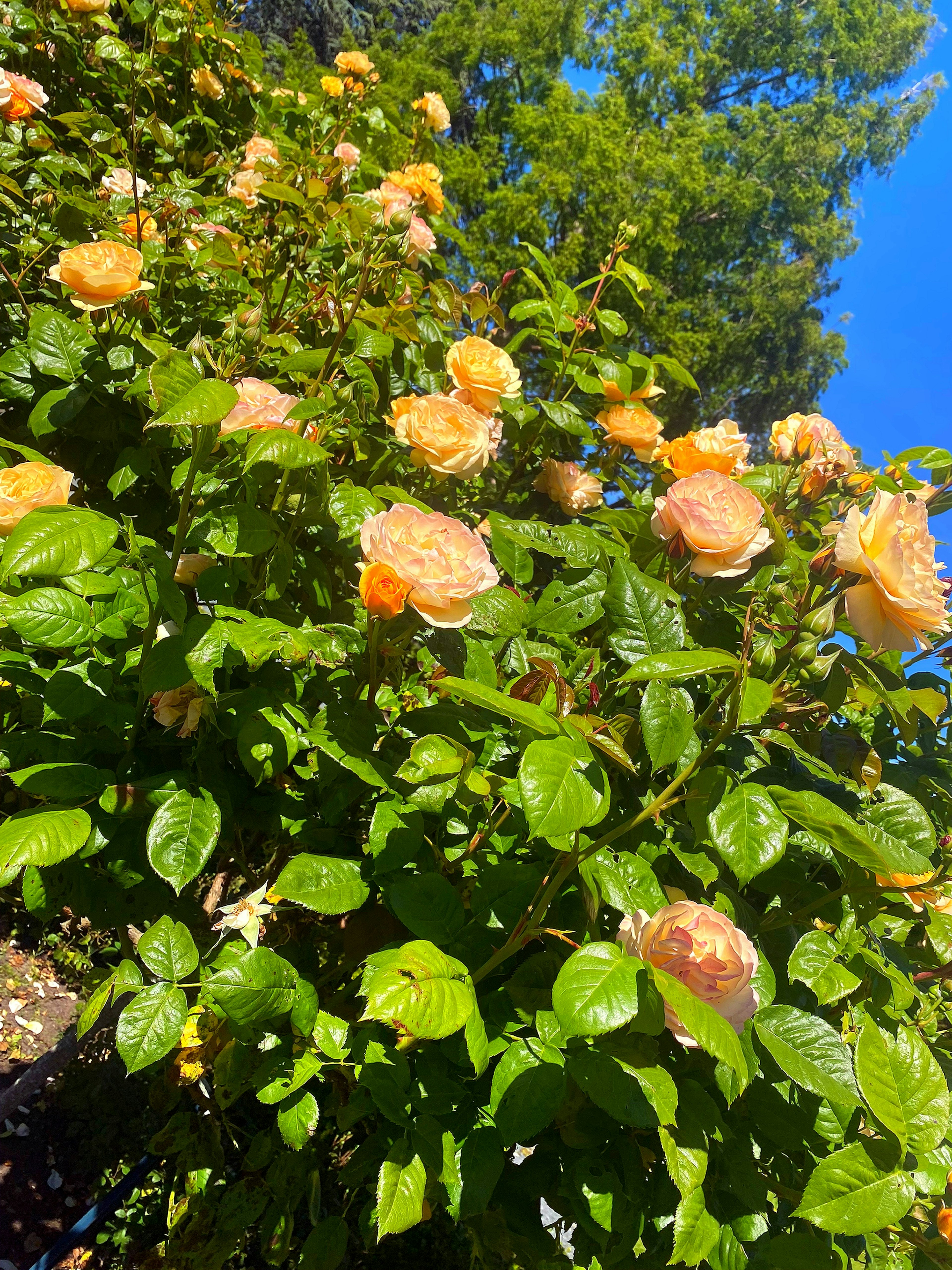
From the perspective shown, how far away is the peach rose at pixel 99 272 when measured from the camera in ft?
3.45

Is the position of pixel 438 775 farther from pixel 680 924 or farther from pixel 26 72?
pixel 26 72

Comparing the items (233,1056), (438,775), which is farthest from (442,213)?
(233,1056)

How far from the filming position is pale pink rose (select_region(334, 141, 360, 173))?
200cm

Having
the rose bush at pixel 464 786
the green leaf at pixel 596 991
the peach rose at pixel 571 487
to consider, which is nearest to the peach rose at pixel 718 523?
the rose bush at pixel 464 786

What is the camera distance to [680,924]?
723 mm

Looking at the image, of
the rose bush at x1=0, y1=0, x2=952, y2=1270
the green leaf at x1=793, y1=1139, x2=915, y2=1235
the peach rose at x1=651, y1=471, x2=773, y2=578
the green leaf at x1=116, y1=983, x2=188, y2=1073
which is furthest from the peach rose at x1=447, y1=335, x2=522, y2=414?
the green leaf at x1=793, y1=1139, x2=915, y2=1235

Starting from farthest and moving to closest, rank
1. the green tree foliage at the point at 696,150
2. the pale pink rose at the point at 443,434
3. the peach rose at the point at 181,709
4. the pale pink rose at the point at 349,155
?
the green tree foliage at the point at 696,150 < the pale pink rose at the point at 349,155 < the pale pink rose at the point at 443,434 < the peach rose at the point at 181,709

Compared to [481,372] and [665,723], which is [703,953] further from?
[481,372]

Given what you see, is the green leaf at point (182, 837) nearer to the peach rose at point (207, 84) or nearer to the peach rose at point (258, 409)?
the peach rose at point (258, 409)

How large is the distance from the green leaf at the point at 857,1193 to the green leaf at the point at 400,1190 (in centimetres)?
33

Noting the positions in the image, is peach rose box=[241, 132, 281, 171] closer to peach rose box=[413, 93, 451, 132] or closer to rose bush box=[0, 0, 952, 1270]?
rose bush box=[0, 0, 952, 1270]

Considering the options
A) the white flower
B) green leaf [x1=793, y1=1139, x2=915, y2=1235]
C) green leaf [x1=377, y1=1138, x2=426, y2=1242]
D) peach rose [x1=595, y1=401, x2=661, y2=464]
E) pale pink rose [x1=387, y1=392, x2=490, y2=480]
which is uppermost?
peach rose [x1=595, y1=401, x2=661, y2=464]

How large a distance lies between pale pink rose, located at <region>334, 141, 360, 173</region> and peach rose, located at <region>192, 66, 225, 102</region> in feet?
1.20

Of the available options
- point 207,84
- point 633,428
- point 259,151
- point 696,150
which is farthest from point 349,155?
point 696,150
